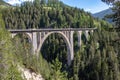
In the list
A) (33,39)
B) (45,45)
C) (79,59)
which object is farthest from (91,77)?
(45,45)

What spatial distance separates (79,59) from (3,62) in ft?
254

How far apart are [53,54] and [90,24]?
99.4 ft

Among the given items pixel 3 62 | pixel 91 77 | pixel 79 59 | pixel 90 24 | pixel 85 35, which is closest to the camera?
pixel 3 62

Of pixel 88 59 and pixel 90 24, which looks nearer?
pixel 88 59

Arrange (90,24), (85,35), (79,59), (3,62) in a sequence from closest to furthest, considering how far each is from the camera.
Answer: (3,62)
(79,59)
(85,35)
(90,24)

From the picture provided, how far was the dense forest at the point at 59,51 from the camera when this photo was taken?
868 inches

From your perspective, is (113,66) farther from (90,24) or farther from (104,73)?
(90,24)

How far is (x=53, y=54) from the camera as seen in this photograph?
389 ft

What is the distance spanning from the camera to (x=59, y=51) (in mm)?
117062

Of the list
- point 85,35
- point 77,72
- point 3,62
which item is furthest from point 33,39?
point 3,62

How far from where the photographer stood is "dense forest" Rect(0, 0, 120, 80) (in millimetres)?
22055

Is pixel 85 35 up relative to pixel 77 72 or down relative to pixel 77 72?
up

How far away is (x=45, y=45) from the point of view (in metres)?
126

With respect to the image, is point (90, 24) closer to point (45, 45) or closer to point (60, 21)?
point (60, 21)
